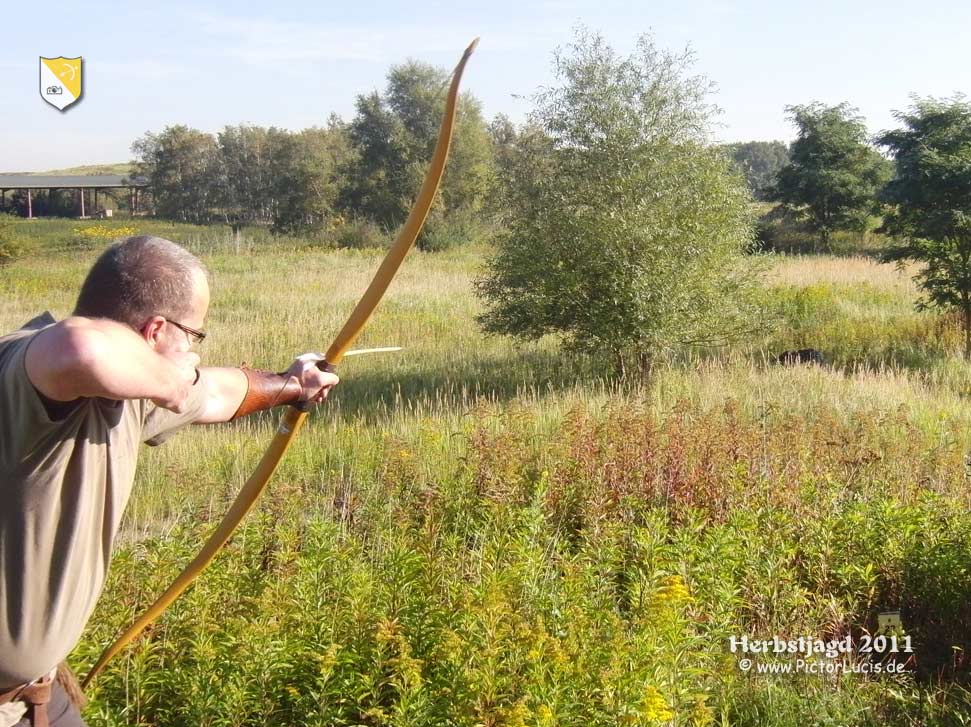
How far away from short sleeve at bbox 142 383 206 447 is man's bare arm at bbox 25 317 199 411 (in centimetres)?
56

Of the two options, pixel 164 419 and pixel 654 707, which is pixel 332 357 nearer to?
pixel 164 419

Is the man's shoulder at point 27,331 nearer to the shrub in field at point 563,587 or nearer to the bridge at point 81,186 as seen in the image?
the shrub in field at point 563,587

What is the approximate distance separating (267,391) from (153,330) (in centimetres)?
80

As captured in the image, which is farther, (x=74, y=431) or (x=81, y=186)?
(x=81, y=186)

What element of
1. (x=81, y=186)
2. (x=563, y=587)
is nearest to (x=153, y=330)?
(x=563, y=587)

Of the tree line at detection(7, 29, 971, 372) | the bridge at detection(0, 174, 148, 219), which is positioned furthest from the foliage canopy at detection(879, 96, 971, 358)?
the bridge at detection(0, 174, 148, 219)

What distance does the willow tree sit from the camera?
37.8 feet

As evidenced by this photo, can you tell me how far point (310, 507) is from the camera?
5836 millimetres

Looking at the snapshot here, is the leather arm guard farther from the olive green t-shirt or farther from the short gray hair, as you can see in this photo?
the short gray hair

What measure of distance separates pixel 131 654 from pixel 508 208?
9.63 m

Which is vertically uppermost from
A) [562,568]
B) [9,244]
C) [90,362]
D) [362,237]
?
[90,362]

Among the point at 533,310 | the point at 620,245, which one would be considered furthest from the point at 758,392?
the point at 533,310

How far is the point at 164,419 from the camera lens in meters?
2.76

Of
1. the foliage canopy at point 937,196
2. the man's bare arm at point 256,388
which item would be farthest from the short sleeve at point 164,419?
the foliage canopy at point 937,196
